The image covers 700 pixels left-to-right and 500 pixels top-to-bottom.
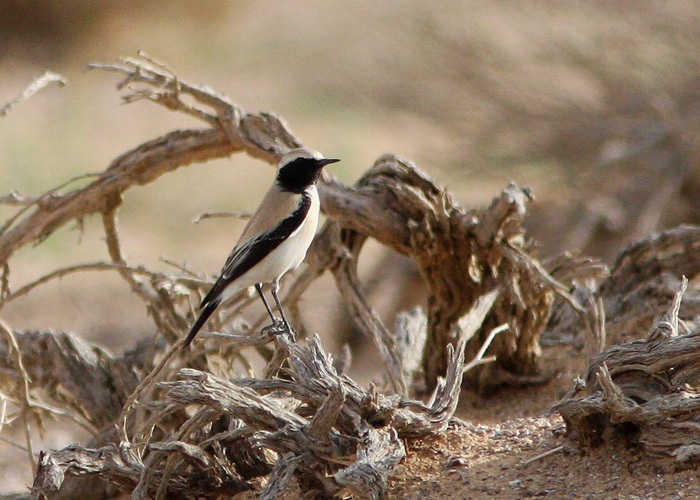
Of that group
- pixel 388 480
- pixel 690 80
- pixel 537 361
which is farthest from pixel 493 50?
pixel 388 480

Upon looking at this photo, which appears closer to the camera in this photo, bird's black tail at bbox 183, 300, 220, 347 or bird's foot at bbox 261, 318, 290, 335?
bird's black tail at bbox 183, 300, 220, 347

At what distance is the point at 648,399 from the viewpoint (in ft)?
12.3

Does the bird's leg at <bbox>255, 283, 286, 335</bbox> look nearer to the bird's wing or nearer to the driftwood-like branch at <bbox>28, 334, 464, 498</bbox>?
the bird's wing

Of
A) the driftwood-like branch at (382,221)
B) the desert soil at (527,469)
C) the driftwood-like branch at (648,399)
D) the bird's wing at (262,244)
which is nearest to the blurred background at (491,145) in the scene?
the driftwood-like branch at (382,221)

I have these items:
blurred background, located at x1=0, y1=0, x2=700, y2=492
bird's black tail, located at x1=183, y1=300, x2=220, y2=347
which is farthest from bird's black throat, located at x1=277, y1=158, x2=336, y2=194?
blurred background, located at x1=0, y1=0, x2=700, y2=492

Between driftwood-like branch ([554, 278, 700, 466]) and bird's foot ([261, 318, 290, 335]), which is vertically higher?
bird's foot ([261, 318, 290, 335])

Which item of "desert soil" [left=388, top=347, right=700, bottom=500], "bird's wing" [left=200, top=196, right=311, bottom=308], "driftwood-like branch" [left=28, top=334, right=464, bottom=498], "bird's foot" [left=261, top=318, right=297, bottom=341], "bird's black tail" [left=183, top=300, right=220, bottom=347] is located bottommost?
"desert soil" [left=388, top=347, right=700, bottom=500]

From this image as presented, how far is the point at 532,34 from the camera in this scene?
13492 mm

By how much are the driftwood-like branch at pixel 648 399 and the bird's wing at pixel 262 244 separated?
1753 mm

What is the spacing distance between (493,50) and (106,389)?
365 inches

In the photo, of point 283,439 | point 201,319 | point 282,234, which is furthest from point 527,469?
point 282,234

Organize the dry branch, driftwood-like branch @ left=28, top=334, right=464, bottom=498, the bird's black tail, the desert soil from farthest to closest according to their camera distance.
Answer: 1. the bird's black tail
2. the dry branch
3. driftwood-like branch @ left=28, top=334, right=464, bottom=498
4. the desert soil

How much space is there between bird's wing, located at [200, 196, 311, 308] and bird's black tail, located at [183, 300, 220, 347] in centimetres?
22

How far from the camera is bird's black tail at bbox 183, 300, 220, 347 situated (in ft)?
14.9
